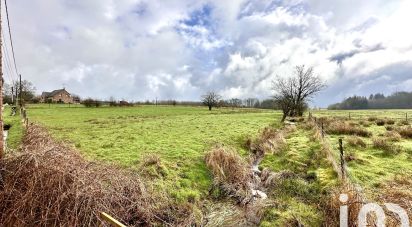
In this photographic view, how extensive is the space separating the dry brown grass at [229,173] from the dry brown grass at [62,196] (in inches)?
107

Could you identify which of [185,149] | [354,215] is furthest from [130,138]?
[354,215]

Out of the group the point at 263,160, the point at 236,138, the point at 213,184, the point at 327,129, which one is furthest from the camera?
the point at 327,129

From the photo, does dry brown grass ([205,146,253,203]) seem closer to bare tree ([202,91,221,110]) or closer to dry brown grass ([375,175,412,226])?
dry brown grass ([375,175,412,226])

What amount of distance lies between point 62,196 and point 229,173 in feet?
24.2

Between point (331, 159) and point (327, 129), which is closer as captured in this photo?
point (331, 159)

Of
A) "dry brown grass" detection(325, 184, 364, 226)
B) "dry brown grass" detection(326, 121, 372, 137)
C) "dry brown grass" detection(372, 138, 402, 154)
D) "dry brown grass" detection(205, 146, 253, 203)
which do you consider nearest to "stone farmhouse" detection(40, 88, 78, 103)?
"dry brown grass" detection(326, 121, 372, 137)

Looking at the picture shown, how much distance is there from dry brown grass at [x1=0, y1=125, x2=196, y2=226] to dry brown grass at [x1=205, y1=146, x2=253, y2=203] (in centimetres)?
271

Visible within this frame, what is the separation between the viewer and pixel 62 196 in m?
8.04

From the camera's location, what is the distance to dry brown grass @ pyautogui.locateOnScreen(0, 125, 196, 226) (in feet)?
25.9

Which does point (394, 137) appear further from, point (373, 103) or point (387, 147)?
point (373, 103)

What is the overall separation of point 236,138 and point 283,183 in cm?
1040

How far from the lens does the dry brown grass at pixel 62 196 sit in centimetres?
788

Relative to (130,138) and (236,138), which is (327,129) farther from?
(130,138)

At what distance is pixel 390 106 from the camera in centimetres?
18962
